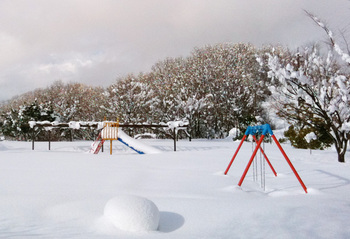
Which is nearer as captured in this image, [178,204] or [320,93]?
[178,204]

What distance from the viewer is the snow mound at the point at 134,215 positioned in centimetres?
290

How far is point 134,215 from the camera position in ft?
9.57

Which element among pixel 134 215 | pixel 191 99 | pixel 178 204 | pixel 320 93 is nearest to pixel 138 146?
pixel 320 93

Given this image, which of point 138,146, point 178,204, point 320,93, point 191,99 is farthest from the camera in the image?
point 191,99

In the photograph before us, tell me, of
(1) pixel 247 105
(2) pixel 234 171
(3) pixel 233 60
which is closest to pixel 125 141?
(2) pixel 234 171

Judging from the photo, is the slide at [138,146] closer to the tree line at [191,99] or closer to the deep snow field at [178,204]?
the deep snow field at [178,204]

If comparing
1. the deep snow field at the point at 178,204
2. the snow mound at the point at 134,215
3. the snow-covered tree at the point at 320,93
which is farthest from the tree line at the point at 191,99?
the snow mound at the point at 134,215

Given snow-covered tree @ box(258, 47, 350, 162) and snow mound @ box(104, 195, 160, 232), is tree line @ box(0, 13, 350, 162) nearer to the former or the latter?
Answer: snow-covered tree @ box(258, 47, 350, 162)

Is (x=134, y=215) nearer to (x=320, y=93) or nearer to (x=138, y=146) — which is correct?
(x=138, y=146)

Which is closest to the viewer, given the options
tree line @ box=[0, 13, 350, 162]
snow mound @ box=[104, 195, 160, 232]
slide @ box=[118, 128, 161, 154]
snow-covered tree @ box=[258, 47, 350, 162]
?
snow mound @ box=[104, 195, 160, 232]

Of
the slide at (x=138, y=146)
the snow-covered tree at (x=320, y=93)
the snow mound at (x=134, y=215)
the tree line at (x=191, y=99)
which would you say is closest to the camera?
the snow mound at (x=134, y=215)

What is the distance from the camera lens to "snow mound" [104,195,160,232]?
290cm

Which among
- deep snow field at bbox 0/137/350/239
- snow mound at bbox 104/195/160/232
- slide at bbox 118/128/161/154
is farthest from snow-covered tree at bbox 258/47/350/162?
snow mound at bbox 104/195/160/232

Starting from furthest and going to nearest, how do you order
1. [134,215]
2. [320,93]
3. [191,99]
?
[191,99] < [320,93] < [134,215]
